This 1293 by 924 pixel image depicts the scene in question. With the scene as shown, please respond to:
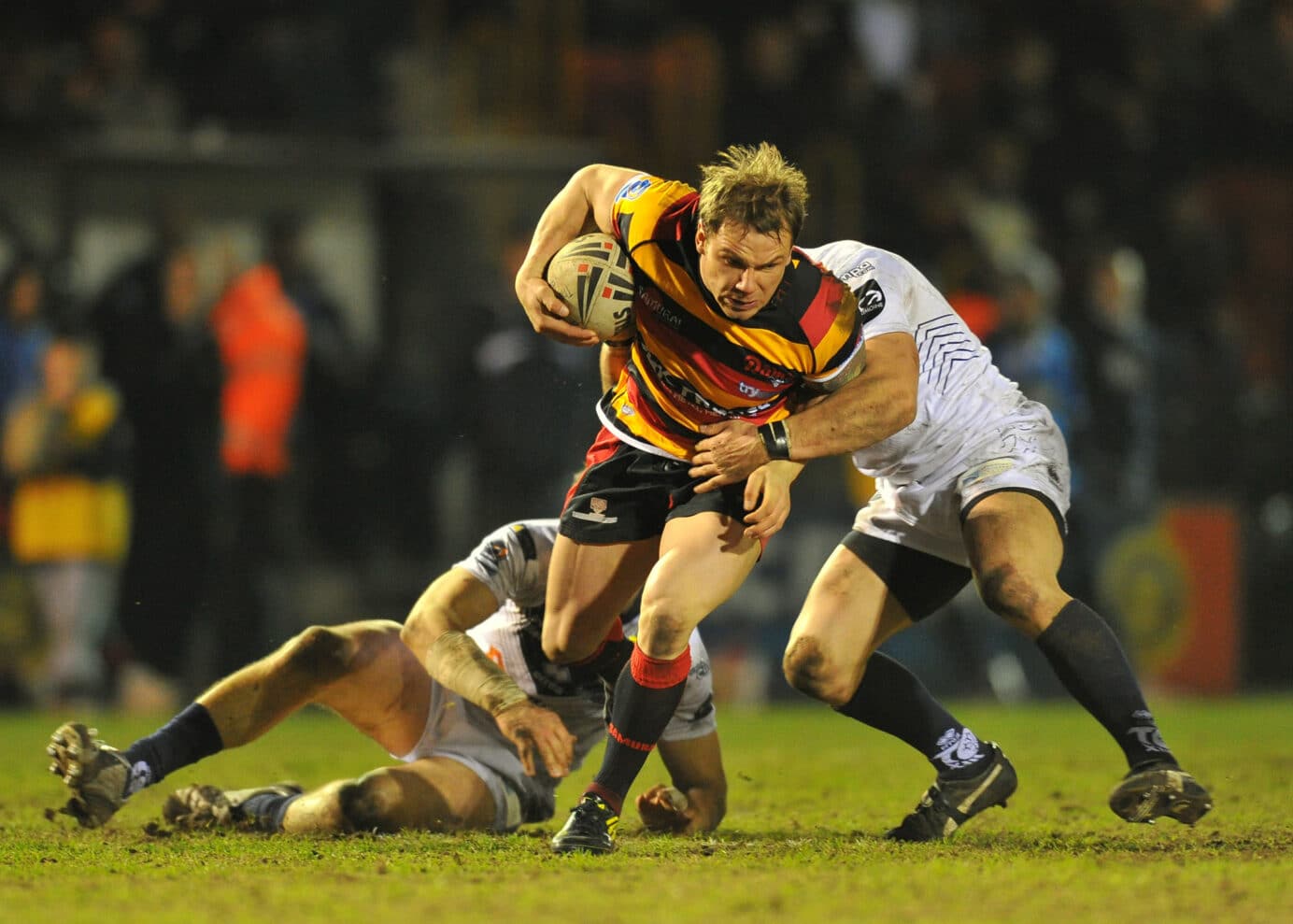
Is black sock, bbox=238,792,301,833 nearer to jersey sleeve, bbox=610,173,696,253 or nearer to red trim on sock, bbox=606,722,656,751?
red trim on sock, bbox=606,722,656,751

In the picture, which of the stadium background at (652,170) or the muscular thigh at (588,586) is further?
the stadium background at (652,170)

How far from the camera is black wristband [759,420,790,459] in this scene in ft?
18.3

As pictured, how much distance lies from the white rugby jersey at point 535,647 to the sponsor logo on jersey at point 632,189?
1.18 m

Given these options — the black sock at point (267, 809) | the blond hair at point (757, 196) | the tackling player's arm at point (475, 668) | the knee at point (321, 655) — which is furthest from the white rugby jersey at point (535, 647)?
the blond hair at point (757, 196)

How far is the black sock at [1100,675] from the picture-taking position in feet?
18.1

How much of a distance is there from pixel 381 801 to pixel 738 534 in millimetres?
1472

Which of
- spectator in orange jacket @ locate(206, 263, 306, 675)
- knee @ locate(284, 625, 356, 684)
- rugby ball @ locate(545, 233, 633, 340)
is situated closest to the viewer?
rugby ball @ locate(545, 233, 633, 340)

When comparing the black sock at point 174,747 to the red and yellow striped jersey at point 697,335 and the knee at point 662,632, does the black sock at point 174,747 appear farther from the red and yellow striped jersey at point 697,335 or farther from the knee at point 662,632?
the red and yellow striped jersey at point 697,335

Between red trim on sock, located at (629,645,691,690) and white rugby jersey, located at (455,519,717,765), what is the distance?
642mm

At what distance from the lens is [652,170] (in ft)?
43.0

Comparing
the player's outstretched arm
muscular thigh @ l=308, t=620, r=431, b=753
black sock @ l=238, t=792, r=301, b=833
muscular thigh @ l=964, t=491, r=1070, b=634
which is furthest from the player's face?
black sock @ l=238, t=792, r=301, b=833

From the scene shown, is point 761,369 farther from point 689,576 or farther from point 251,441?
point 251,441

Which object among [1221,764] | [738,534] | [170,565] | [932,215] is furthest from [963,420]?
[932,215]

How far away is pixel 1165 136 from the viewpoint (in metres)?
14.4
